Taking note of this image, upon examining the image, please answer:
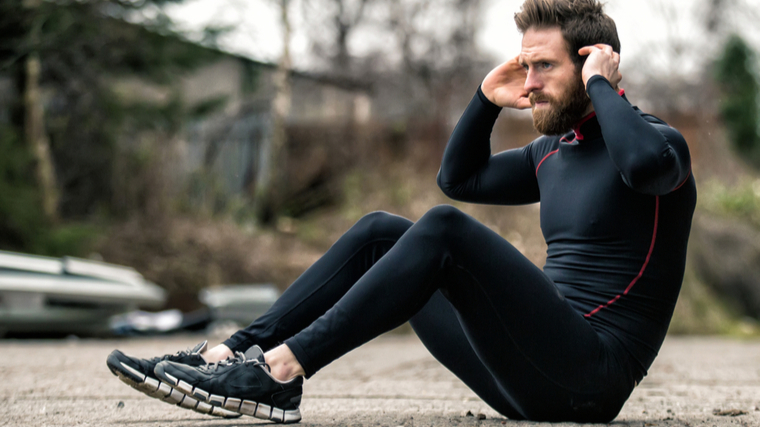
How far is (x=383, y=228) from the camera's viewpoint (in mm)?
2465

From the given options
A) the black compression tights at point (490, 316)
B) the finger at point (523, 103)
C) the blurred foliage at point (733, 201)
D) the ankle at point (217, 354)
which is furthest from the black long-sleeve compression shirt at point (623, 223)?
the blurred foliage at point (733, 201)

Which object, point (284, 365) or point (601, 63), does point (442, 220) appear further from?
point (601, 63)

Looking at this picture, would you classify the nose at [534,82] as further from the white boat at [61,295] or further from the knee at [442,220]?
the white boat at [61,295]

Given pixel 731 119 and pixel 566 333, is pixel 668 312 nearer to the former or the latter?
pixel 566 333

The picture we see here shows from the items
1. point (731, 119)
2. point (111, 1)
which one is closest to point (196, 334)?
point (111, 1)

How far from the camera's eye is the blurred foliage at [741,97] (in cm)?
1703

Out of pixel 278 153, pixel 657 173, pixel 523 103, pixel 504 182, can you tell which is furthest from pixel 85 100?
pixel 657 173

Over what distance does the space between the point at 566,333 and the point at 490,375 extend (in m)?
0.46

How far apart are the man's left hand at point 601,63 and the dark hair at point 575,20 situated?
0.04 m

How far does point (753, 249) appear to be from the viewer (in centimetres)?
1191

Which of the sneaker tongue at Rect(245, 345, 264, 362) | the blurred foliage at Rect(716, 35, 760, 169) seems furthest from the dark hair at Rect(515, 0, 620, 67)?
the blurred foliage at Rect(716, 35, 760, 169)

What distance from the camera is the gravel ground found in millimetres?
2535

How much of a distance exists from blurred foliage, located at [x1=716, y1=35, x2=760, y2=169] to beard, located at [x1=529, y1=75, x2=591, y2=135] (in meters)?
16.3

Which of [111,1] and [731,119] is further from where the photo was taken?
[731,119]
